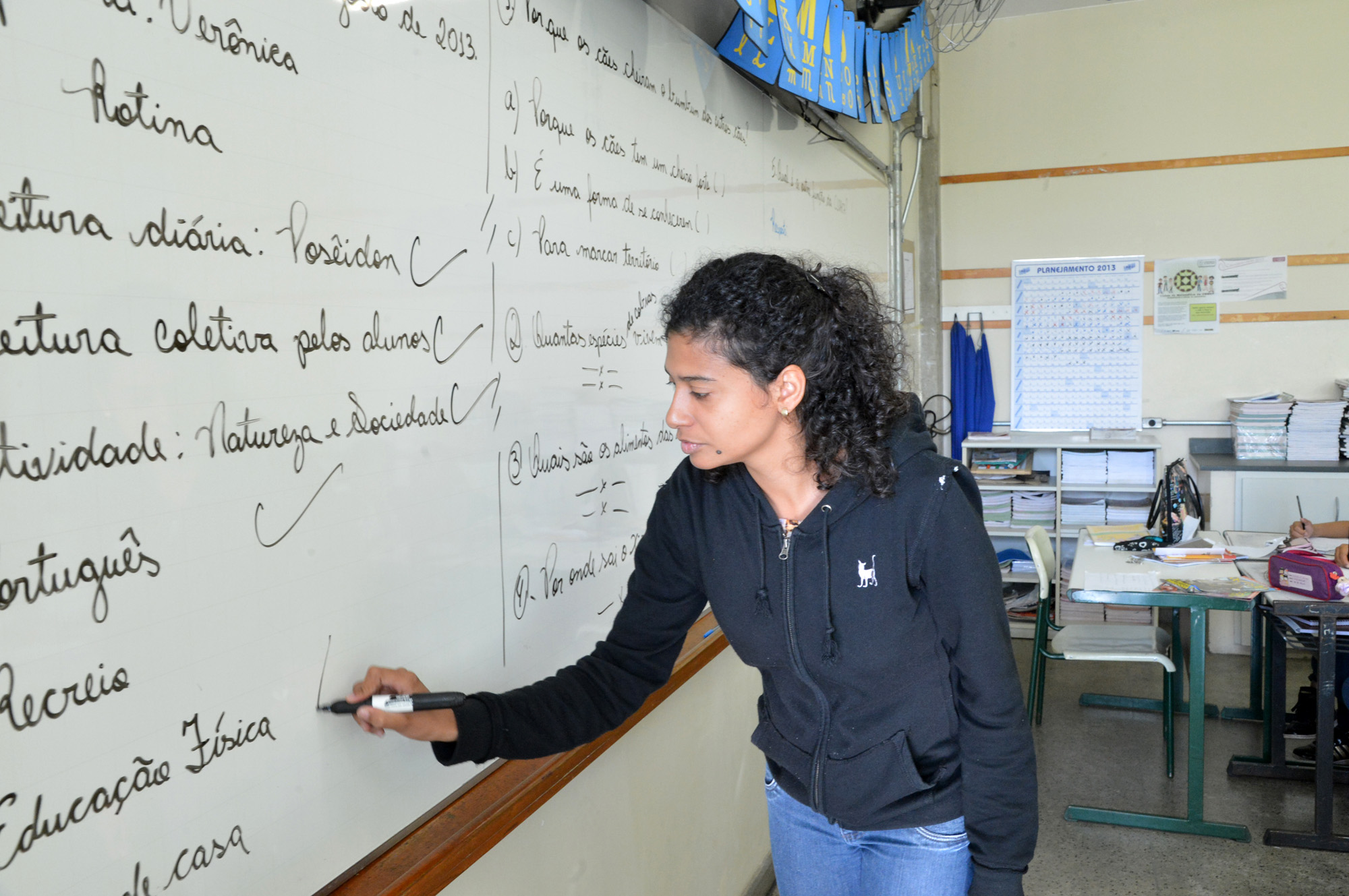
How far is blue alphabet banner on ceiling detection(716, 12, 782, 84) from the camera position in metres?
2.06

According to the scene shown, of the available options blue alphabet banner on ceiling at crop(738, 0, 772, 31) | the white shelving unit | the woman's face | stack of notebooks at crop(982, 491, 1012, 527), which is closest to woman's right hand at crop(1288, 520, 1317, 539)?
the white shelving unit

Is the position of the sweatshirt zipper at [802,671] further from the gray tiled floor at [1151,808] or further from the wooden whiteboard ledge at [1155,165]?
the wooden whiteboard ledge at [1155,165]

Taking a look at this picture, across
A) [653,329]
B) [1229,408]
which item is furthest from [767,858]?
[1229,408]

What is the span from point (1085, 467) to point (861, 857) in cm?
400

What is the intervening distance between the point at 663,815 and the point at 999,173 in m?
A: 4.29

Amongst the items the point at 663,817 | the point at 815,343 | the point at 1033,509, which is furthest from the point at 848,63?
the point at 1033,509

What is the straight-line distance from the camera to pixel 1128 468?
4.75 m

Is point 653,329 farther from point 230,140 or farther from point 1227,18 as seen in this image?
point 1227,18

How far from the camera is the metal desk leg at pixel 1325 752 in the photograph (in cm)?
272

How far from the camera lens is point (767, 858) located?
2520mm

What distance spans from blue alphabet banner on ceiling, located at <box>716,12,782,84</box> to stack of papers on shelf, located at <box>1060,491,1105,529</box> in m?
3.41

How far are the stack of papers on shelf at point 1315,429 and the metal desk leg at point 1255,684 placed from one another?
3.58ft

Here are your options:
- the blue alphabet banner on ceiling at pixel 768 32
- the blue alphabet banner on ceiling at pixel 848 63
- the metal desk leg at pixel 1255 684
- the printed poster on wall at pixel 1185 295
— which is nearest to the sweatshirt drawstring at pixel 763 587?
the blue alphabet banner on ceiling at pixel 768 32

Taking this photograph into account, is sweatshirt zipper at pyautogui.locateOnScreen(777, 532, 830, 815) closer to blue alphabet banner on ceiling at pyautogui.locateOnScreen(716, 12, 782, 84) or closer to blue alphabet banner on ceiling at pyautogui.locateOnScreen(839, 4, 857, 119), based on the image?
blue alphabet banner on ceiling at pyautogui.locateOnScreen(716, 12, 782, 84)
